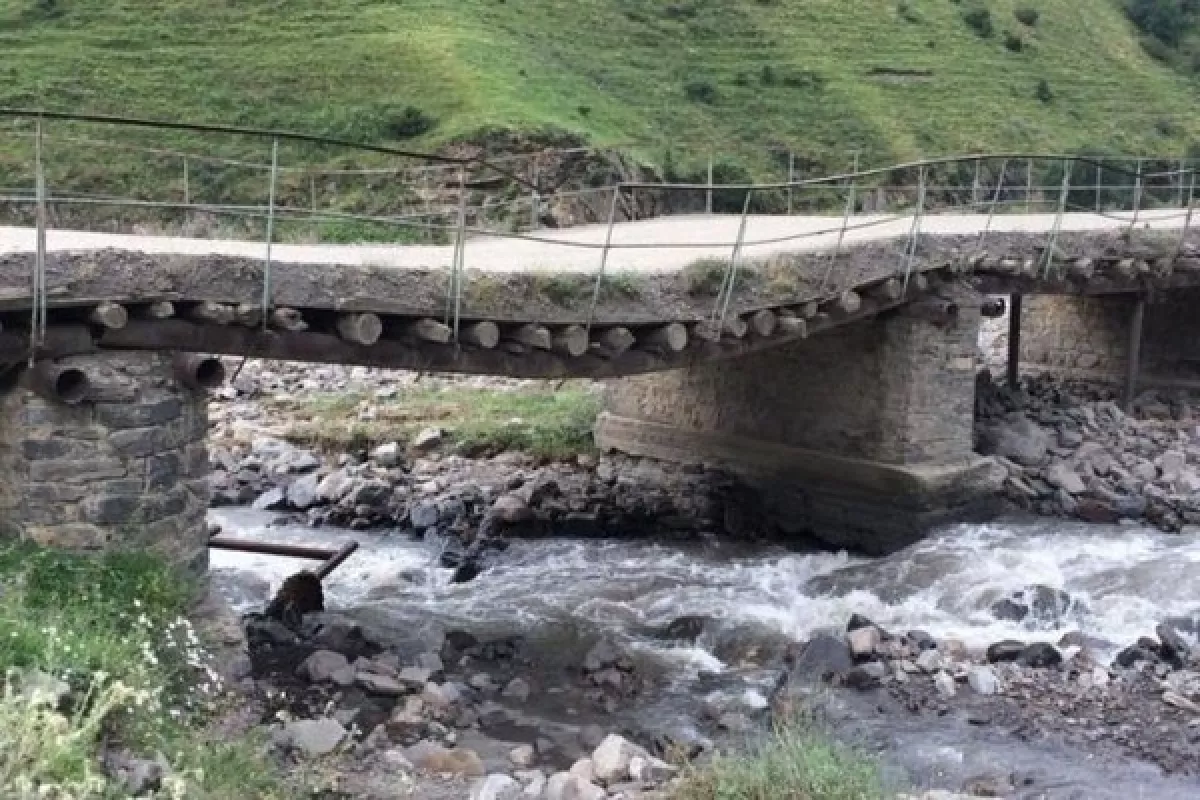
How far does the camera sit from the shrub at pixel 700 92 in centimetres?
4731

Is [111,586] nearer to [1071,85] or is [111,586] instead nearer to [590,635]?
[590,635]

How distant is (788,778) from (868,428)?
408 inches

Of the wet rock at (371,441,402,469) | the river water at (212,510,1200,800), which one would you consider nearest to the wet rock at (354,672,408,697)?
the river water at (212,510,1200,800)

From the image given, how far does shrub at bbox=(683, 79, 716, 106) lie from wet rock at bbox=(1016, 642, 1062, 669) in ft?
119

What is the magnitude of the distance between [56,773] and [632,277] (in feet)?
27.6

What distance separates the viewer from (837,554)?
57.9ft

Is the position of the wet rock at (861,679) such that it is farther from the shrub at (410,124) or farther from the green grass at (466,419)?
the shrub at (410,124)

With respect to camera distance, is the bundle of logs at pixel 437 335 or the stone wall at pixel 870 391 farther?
the stone wall at pixel 870 391

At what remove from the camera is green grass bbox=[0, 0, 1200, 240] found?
3491 cm

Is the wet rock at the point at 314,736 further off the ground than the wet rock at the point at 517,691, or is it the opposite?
the wet rock at the point at 314,736

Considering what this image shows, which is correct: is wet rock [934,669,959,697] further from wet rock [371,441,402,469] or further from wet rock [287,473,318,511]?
wet rock [371,441,402,469]

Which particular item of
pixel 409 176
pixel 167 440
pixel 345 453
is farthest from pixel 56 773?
pixel 409 176

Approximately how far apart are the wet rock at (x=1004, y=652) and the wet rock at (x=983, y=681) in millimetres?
527

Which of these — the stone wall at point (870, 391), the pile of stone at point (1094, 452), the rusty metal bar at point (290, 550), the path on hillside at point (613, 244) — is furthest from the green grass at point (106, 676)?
the pile of stone at point (1094, 452)
